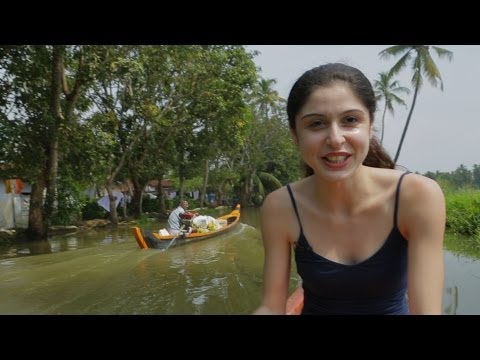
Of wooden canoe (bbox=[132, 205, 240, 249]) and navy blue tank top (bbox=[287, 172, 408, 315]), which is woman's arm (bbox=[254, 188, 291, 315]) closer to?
navy blue tank top (bbox=[287, 172, 408, 315])

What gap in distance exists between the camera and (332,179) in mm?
1309

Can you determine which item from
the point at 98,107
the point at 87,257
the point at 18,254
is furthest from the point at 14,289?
the point at 98,107

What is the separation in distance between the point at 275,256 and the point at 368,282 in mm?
310

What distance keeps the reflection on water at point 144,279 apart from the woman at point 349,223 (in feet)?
17.5

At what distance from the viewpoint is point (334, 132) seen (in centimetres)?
127

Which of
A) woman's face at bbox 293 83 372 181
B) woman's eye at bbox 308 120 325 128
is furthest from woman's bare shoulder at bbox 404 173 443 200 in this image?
woman's eye at bbox 308 120 325 128

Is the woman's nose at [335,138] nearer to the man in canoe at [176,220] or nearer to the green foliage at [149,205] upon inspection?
the man in canoe at [176,220]

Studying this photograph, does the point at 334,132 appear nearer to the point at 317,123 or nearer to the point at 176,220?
the point at 317,123

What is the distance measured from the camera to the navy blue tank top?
51.4 inches

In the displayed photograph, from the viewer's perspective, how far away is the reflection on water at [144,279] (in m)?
6.88

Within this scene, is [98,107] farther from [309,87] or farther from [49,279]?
[309,87]

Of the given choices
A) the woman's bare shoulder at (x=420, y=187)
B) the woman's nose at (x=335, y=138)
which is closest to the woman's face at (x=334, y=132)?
the woman's nose at (x=335, y=138)

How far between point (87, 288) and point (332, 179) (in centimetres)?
767

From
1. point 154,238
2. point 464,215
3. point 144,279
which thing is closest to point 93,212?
point 154,238
